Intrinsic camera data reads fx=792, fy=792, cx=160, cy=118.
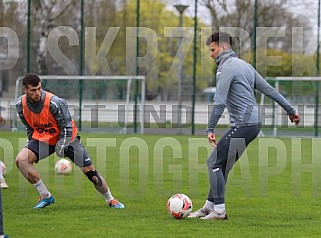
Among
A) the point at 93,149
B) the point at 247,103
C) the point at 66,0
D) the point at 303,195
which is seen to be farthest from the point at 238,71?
the point at 66,0

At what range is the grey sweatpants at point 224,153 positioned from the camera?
939 cm

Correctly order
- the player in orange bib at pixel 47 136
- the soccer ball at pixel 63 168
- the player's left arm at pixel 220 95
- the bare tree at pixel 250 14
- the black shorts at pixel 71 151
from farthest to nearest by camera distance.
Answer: the bare tree at pixel 250 14 < the soccer ball at pixel 63 168 < the black shorts at pixel 71 151 < the player in orange bib at pixel 47 136 < the player's left arm at pixel 220 95

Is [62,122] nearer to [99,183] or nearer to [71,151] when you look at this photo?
[71,151]

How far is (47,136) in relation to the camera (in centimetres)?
1027

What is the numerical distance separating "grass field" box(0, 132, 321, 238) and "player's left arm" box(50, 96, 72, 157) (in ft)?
2.78

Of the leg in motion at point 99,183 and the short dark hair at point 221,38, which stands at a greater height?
the short dark hair at point 221,38

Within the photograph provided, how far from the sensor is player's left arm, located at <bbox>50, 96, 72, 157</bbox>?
10.0m

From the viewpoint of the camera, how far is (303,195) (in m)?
12.0

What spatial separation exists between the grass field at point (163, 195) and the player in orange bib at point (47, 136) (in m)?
0.43

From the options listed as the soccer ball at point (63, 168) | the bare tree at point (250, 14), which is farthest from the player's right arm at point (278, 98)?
the bare tree at point (250, 14)

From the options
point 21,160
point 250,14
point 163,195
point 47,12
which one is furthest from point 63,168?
point 47,12

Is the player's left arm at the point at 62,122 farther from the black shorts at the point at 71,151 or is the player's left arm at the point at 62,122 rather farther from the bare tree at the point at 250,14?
the bare tree at the point at 250,14

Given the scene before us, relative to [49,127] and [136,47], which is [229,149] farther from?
[136,47]

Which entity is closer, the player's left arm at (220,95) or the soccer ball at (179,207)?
the player's left arm at (220,95)
